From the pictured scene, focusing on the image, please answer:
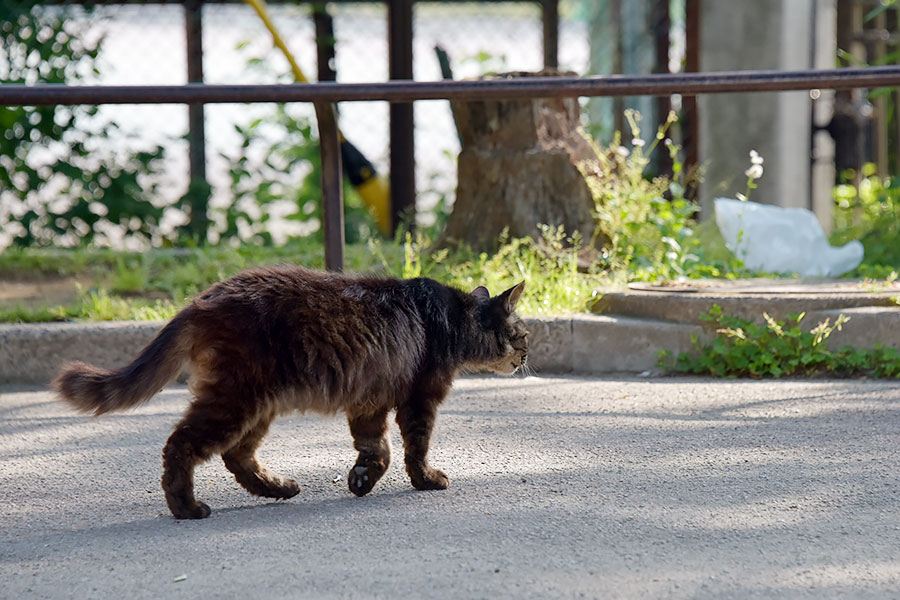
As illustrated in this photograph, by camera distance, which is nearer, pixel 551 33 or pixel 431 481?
pixel 431 481

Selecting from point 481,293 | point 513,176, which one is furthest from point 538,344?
point 513,176

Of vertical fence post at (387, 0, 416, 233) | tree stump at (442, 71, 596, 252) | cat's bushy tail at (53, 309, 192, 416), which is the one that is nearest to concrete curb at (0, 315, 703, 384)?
tree stump at (442, 71, 596, 252)

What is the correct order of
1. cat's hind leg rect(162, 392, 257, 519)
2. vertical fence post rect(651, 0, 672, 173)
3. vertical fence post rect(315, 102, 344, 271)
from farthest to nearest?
vertical fence post rect(651, 0, 672, 173) < vertical fence post rect(315, 102, 344, 271) < cat's hind leg rect(162, 392, 257, 519)

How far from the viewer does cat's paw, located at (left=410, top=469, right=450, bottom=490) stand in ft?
10.6

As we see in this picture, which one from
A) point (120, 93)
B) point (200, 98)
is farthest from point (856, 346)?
point (120, 93)

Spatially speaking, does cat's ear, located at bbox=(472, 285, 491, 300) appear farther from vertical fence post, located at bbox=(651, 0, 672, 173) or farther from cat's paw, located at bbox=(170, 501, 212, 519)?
vertical fence post, located at bbox=(651, 0, 672, 173)

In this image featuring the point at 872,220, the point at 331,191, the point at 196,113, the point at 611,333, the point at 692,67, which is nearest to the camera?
the point at 611,333

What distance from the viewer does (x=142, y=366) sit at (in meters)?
3.03

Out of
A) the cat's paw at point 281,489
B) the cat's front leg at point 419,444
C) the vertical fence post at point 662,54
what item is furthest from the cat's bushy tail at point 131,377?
the vertical fence post at point 662,54

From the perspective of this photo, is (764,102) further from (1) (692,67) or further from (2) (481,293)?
(2) (481,293)

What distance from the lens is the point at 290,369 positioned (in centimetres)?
301

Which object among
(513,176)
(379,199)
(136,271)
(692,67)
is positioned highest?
(692,67)

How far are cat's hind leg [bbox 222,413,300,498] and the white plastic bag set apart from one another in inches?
148

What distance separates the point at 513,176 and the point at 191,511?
12.2 ft
